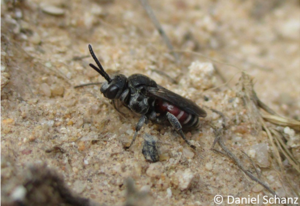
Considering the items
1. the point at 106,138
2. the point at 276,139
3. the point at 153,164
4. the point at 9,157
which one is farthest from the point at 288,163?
the point at 9,157

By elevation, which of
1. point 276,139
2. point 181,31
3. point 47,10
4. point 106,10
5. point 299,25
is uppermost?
point 299,25

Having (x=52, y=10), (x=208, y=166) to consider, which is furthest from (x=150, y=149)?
(x=52, y=10)

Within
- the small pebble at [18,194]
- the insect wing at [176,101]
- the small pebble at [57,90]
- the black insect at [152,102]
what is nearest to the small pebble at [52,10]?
the small pebble at [57,90]

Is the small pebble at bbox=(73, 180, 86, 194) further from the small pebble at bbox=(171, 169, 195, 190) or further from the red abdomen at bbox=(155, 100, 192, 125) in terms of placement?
the red abdomen at bbox=(155, 100, 192, 125)

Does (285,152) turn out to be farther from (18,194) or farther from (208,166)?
(18,194)

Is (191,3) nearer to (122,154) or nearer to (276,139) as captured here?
(276,139)

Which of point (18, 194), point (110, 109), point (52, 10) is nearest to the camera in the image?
point (18, 194)

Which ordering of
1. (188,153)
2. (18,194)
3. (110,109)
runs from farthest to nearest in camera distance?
(110,109), (188,153), (18,194)
